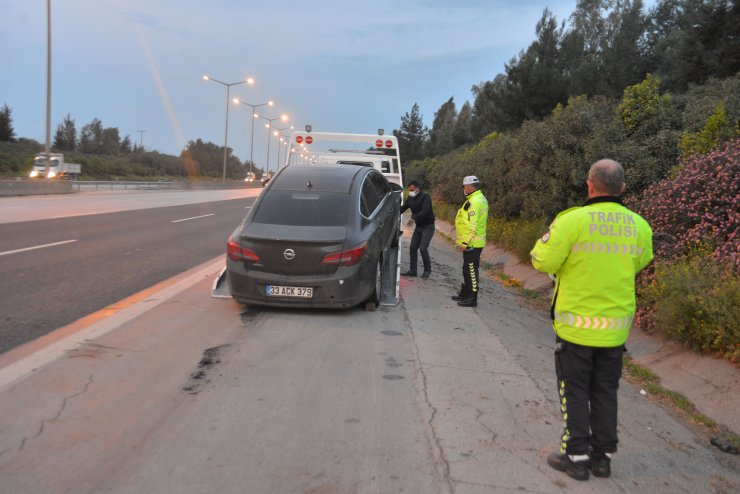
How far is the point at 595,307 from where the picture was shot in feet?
11.3

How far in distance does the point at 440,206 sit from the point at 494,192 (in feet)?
28.2

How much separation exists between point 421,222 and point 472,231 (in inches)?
86.0

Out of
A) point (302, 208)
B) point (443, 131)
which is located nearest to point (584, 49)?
point (443, 131)

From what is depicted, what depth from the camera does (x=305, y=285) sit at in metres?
6.45

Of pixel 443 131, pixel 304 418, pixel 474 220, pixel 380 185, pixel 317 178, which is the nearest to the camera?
pixel 304 418

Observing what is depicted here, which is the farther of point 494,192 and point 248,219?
point 494,192

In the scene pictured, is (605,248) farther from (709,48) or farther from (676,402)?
(709,48)

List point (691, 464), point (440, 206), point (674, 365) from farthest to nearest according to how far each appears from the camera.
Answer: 1. point (440, 206)
2. point (674, 365)
3. point (691, 464)

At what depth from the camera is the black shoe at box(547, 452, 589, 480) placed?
11.3ft

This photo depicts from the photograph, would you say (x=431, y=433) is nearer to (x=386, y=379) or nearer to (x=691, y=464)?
(x=386, y=379)

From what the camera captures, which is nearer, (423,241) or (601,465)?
(601,465)

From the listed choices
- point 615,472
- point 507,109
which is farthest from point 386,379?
point 507,109

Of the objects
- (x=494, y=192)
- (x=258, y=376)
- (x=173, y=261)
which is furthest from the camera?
(x=494, y=192)

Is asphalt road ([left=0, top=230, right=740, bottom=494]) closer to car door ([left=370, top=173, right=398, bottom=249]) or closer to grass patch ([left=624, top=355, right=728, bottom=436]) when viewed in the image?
grass patch ([left=624, top=355, right=728, bottom=436])
